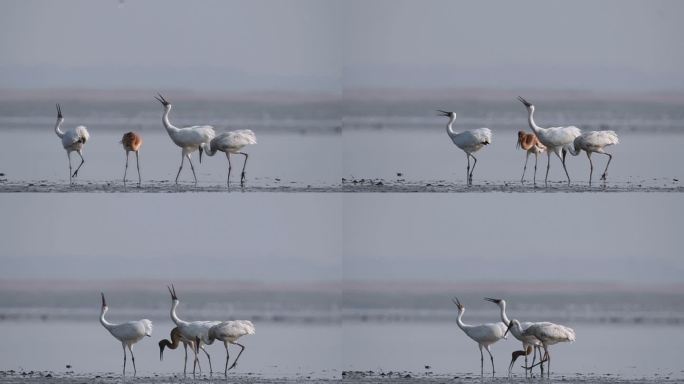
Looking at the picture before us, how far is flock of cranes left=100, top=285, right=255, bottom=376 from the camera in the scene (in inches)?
260

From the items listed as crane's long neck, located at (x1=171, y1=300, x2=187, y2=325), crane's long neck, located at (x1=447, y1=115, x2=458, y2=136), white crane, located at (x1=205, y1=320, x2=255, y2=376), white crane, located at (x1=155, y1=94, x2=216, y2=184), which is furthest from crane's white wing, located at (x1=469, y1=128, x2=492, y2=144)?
crane's long neck, located at (x1=171, y1=300, x2=187, y2=325)

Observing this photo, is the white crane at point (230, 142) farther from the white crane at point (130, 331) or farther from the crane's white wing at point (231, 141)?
the white crane at point (130, 331)

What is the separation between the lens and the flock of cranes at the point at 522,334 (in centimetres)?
655

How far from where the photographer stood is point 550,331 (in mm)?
6535

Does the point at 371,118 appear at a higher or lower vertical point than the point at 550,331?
higher

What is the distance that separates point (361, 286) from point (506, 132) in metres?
0.92

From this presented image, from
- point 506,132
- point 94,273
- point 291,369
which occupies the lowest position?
point 291,369

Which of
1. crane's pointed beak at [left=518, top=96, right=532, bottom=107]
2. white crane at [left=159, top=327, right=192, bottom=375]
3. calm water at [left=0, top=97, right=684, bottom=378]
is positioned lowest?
white crane at [left=159, top=327, right=192, bottom=375]

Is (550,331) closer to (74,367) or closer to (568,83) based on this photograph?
(568,83)

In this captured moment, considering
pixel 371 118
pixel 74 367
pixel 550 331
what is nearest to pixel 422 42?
pixel 371 118

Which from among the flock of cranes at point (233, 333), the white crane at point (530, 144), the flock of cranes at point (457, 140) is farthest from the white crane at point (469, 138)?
the flock of cranes at point (233, 333)

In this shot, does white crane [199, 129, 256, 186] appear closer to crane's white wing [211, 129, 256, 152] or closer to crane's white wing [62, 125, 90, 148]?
crane's white wing [211, 129, 256, 152]

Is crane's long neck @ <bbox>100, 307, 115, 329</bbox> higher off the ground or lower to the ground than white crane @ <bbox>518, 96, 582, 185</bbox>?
lower

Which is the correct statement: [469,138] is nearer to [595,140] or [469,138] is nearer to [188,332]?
[595,140]
